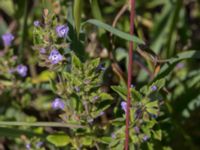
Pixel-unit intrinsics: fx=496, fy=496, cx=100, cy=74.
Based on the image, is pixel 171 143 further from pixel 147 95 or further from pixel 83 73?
pixel 83 73

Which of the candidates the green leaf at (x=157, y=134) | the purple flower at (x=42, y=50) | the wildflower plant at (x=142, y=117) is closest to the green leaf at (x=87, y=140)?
the wildflower plant at (x=142, y=117)

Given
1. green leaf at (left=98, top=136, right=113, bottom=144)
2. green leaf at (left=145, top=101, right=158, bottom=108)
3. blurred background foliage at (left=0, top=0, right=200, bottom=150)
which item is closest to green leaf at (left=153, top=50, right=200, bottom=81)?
blurred background foliage at (left=0, top=0, right=200, bottom=150)

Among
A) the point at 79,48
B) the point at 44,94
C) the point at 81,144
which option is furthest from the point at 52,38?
the point at 44,94

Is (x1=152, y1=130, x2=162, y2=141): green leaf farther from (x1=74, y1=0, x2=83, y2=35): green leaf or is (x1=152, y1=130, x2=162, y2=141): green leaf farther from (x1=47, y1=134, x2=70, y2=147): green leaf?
(x1=74, y1=0, x2=83, y2=35): green leaf

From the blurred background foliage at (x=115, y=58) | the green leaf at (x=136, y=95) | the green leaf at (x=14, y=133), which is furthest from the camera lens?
the blurred background foliage at (x=115, y=58)

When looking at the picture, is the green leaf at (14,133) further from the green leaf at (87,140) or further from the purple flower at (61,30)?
the purple flower at (61,30)

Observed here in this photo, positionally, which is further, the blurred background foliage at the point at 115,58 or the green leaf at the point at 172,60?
the blurred background foliage at the point at 115,58
